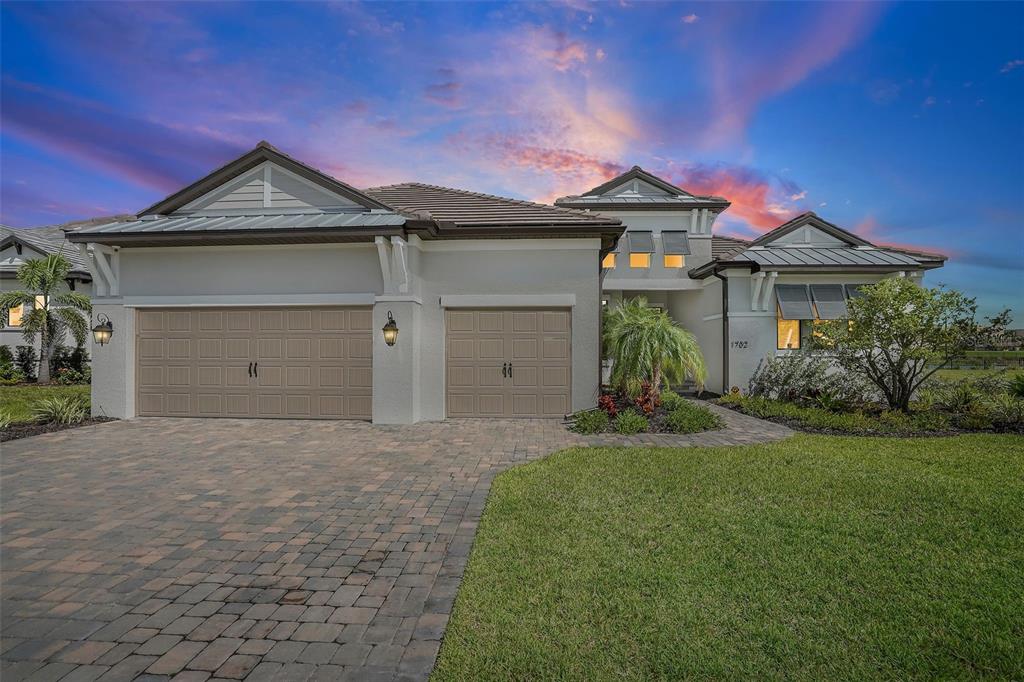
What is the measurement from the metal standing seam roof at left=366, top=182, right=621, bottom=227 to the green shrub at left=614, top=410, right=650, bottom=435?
436 cm

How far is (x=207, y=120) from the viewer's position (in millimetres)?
11641

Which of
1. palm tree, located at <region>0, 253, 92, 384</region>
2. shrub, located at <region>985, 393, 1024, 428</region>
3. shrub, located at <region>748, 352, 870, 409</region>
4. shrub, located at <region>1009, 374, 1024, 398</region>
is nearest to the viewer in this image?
shrub, located at <region>985, 393, 1024, 428</region>

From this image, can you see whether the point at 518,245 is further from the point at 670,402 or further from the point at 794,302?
the point at 794,302

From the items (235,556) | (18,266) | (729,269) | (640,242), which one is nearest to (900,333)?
(729,269)

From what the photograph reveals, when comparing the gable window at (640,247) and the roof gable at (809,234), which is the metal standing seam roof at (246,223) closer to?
the gable window at (640,247)

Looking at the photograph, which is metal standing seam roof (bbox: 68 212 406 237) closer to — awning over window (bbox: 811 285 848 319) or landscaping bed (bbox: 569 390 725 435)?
landscaping bed (bbox: 569 390 725 435)

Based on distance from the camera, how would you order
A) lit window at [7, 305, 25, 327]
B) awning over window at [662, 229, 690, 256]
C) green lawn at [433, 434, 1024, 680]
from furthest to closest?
awning over window at [662, 229, 690, 256], lit window at [7, 305, 25, 327], green lawn at [433, 434, 1024, 680]

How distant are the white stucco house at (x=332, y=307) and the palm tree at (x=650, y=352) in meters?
0.68

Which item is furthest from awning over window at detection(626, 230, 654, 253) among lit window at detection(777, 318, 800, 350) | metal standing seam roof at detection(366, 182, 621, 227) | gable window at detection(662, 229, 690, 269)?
metal standing seam roof at detection(366, 182, 621, 227)

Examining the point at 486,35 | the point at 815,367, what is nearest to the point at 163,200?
the point at 486,35

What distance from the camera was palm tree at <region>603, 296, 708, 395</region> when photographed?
9984 mm

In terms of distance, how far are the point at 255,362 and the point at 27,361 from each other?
13.0 meters

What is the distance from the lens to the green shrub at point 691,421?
8836 mm

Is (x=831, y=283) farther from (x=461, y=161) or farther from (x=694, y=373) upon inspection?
(x=461, y=161)
